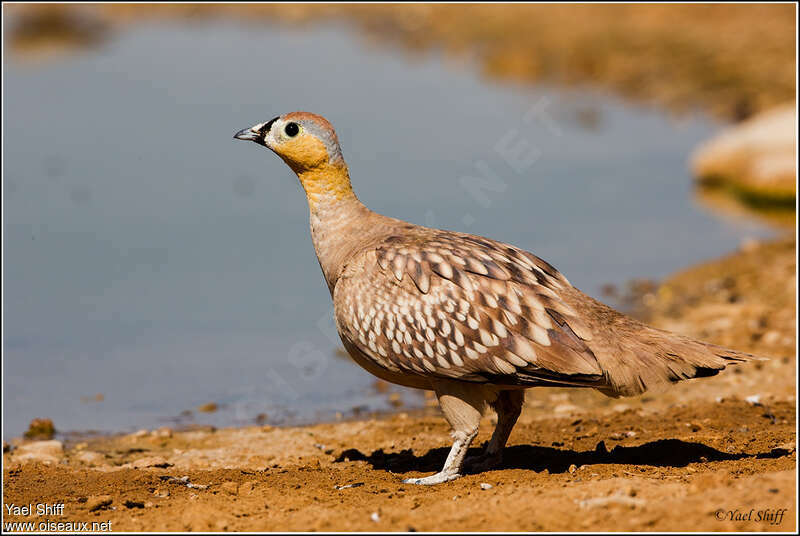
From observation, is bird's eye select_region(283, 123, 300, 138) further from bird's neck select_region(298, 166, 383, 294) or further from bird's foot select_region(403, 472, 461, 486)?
bird's foot select_region(403, 472, 461, 486)

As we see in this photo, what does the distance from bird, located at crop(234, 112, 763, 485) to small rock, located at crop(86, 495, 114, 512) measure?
6.63 ft

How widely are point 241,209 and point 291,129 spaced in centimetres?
845

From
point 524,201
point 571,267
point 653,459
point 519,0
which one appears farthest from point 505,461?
point 519,0

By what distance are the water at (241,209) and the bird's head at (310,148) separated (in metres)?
2.97

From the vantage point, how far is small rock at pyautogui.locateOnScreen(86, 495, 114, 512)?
7.11 meters

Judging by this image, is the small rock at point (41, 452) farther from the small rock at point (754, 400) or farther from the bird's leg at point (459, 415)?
the small rock at point (754, 400)

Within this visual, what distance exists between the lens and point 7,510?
24.1 feet

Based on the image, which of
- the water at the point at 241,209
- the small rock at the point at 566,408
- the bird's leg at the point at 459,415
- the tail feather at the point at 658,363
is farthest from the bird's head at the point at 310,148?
the small rock at the point at 566,408

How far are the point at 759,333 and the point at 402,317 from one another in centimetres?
584

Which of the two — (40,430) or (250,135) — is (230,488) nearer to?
(250,135)

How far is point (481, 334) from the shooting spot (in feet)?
24.6

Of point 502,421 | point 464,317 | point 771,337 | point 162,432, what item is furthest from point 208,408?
point 771,337

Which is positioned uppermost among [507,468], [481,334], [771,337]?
[481,334]

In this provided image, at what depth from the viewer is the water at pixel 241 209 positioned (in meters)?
11.9
